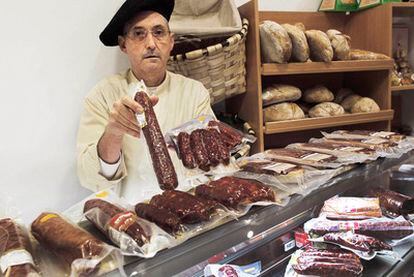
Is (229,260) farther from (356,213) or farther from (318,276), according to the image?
(356,213)

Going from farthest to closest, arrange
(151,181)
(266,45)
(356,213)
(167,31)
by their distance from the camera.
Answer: (266,45), (167,31), (151,181), (356,213)

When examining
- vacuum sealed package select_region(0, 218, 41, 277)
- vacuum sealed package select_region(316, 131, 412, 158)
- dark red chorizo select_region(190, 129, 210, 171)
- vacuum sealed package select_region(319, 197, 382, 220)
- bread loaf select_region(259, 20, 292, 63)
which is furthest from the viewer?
bread loaf select_region(259, 20, 292, 63)

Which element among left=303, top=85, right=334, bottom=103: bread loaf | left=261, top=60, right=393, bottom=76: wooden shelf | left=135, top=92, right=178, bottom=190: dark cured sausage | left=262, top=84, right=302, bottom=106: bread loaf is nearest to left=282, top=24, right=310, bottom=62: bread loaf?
left=261, top=60, right=393, bottom=76: wooden shelf

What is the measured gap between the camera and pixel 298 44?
181 centimetres

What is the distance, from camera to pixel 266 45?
179 cm

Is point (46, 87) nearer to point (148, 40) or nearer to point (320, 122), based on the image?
point (148, 40)

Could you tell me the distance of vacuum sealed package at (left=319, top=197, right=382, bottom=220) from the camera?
922 millimetres

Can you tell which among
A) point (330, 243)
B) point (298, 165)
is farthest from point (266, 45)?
point (330, 243)

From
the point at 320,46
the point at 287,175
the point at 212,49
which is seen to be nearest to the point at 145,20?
the point at 212,49

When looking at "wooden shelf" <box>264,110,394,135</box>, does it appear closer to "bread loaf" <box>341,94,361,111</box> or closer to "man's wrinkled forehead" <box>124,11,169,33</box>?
"bread loaf" <box>341,94,361,111</box>

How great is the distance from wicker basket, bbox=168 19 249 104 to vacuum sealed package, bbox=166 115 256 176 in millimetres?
489

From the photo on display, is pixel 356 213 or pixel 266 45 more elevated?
pixel 266 45

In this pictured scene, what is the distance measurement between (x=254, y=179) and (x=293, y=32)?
3.73 feet

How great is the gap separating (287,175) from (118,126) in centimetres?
49
